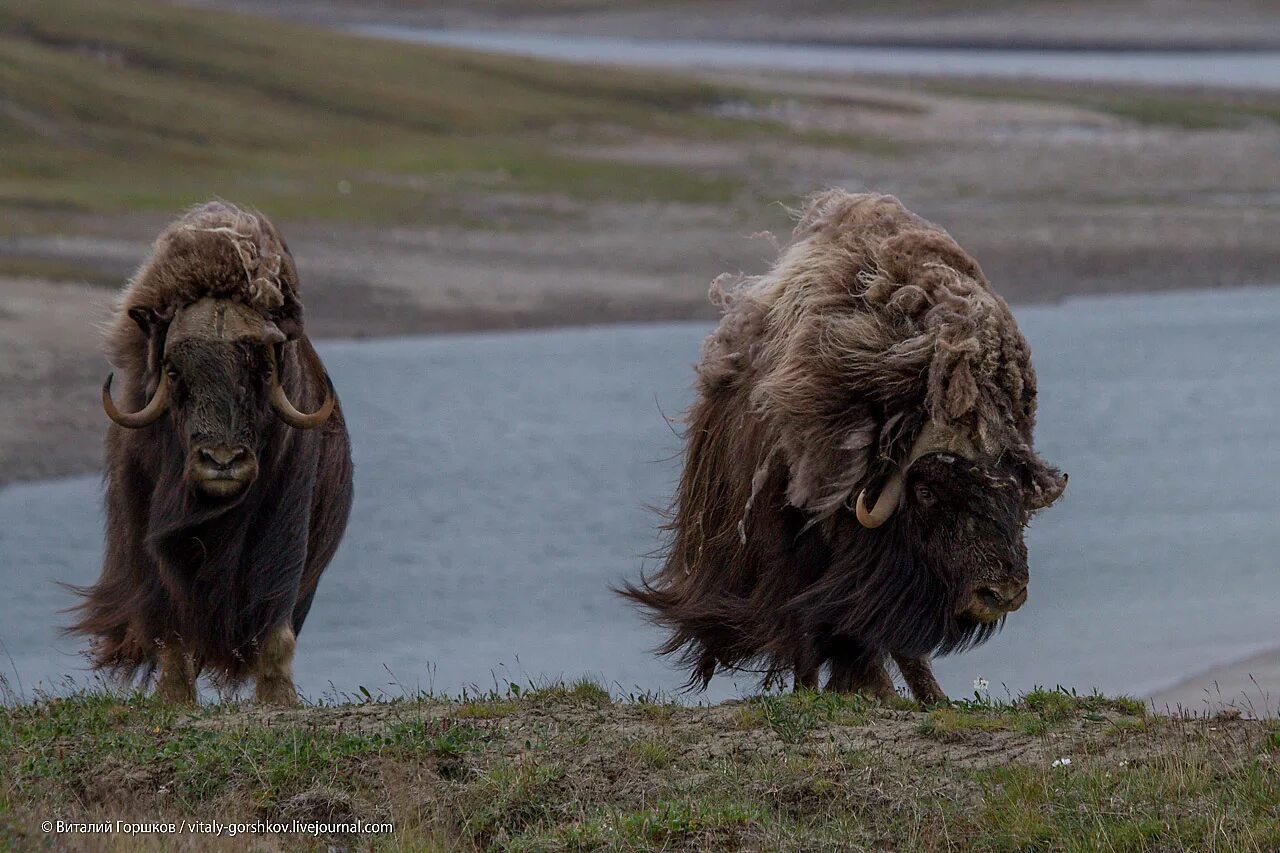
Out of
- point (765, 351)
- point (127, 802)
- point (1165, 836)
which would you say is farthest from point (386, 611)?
point (1165, 836)

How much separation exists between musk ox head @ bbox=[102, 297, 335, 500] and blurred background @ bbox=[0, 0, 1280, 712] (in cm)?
101

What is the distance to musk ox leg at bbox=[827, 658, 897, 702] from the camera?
5.39 m

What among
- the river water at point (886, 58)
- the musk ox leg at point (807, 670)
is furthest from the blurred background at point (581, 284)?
→ the musk ox leg at point (807, 670)

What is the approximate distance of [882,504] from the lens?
5012 mm

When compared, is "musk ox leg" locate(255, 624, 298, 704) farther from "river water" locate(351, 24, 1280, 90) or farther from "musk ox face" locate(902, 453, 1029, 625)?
"river water" locate(351, 24, 1280, 90)

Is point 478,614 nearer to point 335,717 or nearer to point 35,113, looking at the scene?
point 335,717

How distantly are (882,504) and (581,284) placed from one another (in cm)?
1370

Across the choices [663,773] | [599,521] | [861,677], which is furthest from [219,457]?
[599,521]

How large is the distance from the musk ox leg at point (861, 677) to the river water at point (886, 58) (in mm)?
33054

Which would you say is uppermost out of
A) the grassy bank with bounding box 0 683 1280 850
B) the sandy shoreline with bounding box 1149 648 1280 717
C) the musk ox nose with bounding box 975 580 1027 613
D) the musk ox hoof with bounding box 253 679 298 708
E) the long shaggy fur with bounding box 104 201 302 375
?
the long shaggy fur with bounding box 104 201 302 375

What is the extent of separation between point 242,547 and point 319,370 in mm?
601

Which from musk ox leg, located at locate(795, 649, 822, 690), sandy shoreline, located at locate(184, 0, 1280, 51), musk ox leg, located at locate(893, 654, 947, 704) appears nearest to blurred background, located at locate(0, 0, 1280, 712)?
musk ox leg, located at locate(795, 649, 822, 690)

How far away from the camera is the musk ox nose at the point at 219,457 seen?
5164 millimetres

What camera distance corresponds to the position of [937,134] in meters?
30.1
